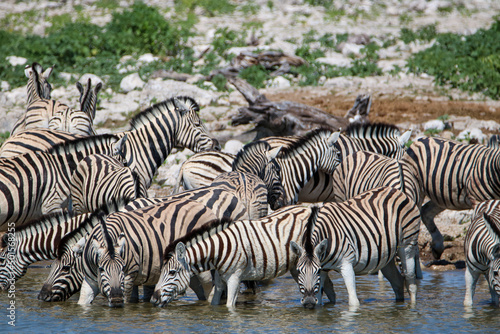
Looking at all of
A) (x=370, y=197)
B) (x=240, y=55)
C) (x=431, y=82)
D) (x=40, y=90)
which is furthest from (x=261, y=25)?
(x=370, y=197)

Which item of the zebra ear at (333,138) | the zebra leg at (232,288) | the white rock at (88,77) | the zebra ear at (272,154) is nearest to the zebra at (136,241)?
the zebra leg at (232,288)

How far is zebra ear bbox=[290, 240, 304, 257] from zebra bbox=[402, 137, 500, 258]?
12.0 feet

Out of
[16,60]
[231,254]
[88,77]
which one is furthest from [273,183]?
[16,60]

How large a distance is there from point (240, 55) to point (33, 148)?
1035cm

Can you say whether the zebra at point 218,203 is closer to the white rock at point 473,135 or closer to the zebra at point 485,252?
the zebra at point 485,252

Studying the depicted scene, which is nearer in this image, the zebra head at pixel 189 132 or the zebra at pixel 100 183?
the zebra at pixel 100 183

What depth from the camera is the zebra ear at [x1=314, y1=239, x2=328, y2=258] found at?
746 cm

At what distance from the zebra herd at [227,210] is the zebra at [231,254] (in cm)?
1

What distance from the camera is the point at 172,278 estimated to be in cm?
736

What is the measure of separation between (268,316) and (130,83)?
11745 millimetres

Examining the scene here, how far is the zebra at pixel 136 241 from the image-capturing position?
7402 mm

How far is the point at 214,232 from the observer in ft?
25.2

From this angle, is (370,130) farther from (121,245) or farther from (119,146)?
(121,245)

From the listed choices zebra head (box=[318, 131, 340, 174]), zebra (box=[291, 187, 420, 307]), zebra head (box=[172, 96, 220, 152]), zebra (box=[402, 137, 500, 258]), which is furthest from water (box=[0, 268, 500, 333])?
zebra head (box=[172, 96, 220, 152])
